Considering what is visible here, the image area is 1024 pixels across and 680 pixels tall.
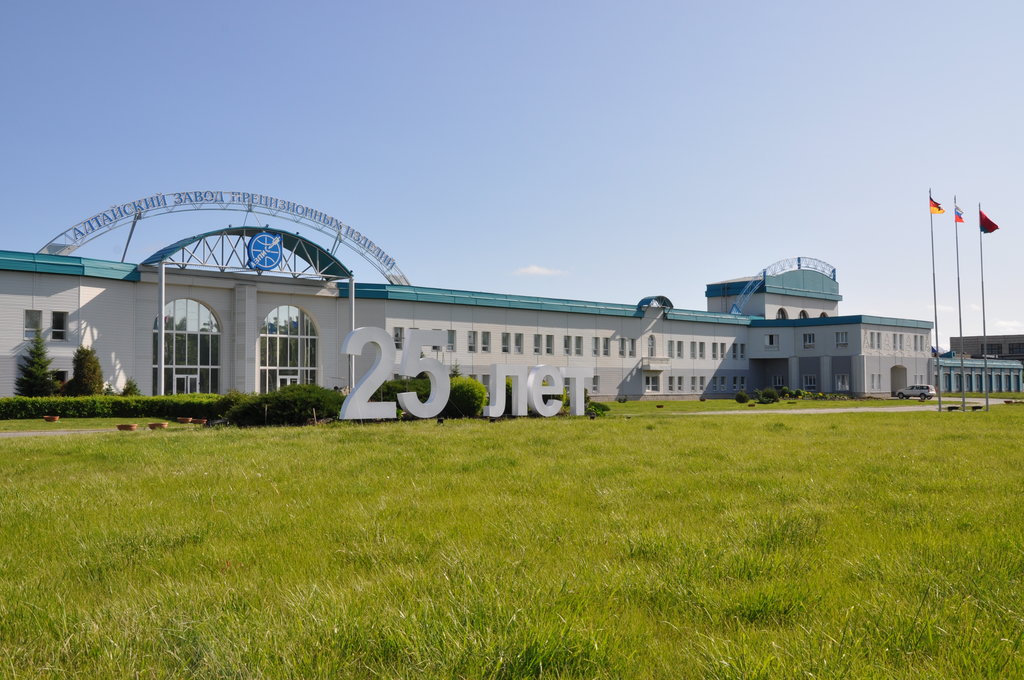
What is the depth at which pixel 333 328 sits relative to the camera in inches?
2142

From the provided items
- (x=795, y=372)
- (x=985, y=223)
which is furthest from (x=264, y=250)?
(x=795, y=372)

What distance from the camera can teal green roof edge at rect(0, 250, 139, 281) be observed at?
41812 millimetres

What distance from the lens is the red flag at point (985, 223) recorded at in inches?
1549

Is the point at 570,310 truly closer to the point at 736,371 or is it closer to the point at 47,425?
the point at 736,371

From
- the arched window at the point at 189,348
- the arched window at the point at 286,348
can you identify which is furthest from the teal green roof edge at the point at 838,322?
the arched window at the point at 189,348

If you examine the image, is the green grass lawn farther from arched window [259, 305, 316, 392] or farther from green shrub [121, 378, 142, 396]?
arched window [259, 305, 316, 392]

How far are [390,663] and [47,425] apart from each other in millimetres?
33036

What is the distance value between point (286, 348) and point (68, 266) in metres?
14.2

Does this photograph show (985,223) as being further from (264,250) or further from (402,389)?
(264,250)

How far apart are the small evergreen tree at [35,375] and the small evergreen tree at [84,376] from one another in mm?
825

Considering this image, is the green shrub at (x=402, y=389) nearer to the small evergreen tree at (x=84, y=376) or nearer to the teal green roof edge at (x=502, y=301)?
the small evergreen tree at (x=84, y=376)

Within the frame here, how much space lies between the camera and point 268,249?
49969 mm

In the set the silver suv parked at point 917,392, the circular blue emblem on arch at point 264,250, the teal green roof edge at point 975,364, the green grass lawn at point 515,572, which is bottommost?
the silver suv parked at point 917,392

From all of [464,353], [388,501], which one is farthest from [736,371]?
[388,501]
